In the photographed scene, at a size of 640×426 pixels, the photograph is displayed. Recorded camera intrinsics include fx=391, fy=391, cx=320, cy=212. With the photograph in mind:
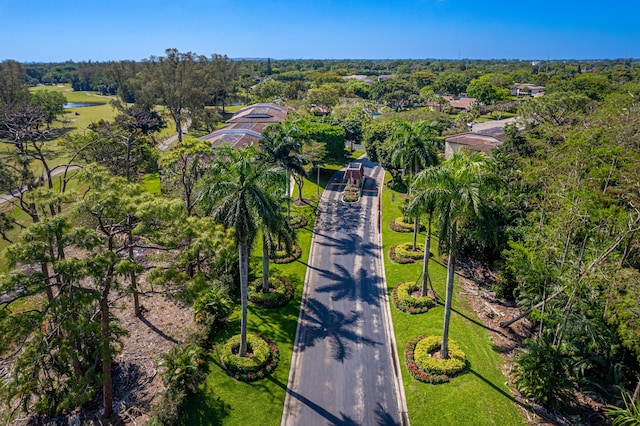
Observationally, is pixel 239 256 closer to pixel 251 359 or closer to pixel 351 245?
pixel 251 359

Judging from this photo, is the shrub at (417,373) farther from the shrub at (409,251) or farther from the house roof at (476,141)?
the house roof at (476,141)

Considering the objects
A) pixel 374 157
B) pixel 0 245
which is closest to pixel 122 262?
pixel 0 245

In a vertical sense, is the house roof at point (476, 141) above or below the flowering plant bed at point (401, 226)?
above

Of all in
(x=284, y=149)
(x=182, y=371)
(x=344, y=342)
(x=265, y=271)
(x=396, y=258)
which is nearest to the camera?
(x=182, y=371)

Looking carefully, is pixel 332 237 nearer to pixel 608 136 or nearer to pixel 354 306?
pixel 354 306

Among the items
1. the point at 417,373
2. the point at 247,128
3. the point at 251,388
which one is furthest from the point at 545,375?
the point at 247,128

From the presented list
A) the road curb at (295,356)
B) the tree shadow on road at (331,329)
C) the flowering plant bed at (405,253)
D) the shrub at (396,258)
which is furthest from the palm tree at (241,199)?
the flowering plant bed at (405,253)

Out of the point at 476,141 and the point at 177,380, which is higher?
the point at 476,141
